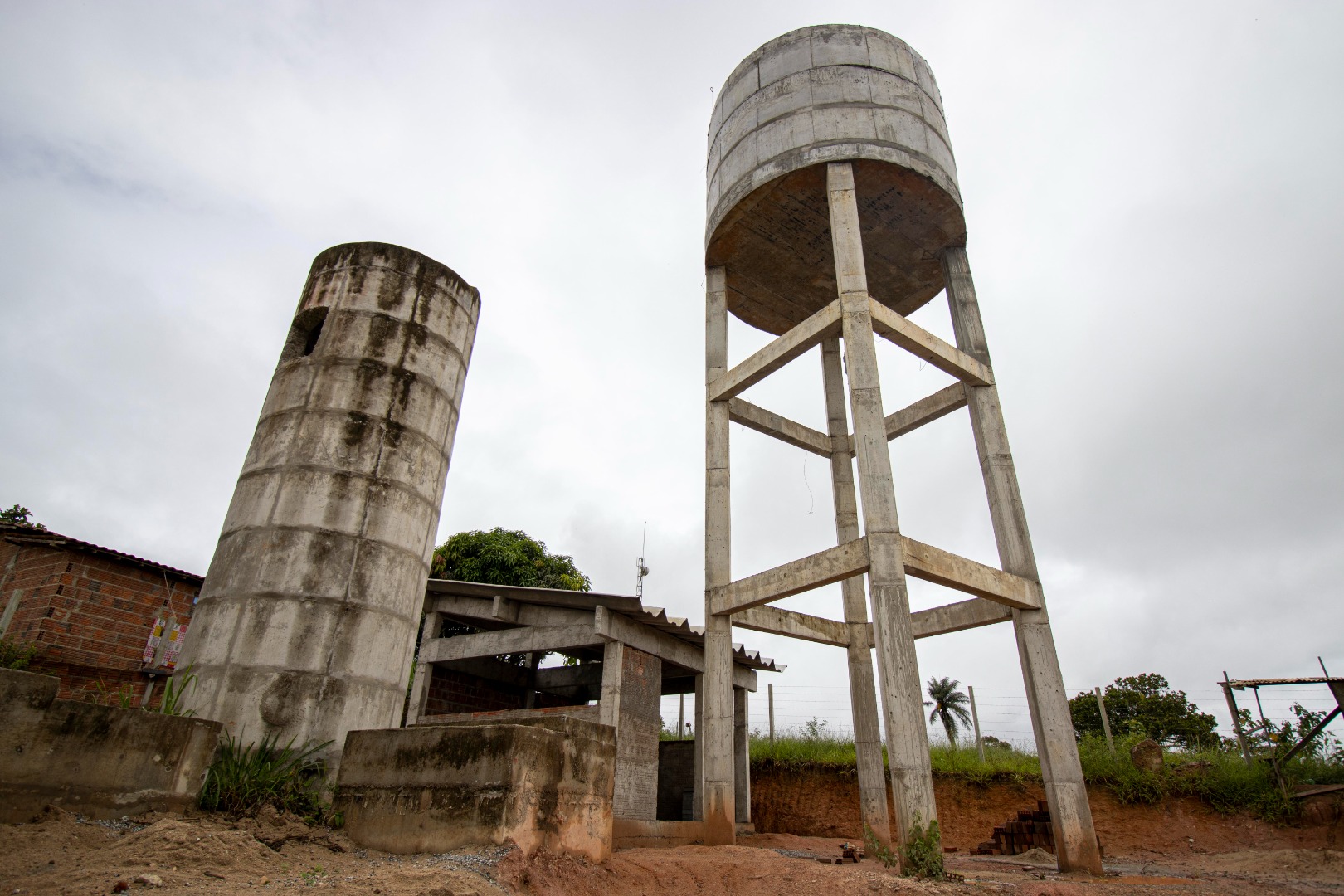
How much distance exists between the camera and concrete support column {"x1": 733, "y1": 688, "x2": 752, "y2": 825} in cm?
1414

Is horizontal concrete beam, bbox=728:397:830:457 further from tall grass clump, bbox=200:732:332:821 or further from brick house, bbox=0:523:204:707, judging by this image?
brick house, bbox=0:523:204:707

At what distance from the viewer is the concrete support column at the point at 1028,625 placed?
8.16 meters

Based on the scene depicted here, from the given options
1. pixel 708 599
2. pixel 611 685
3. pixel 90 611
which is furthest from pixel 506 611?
pixel 90 611

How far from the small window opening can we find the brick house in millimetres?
6396

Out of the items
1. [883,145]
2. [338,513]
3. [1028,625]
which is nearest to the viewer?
[338,513]

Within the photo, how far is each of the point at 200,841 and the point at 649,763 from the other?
8476 millimetres

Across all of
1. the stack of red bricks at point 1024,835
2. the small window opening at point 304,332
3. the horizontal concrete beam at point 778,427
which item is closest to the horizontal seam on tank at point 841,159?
the horizontal concrete beam at point 778,427

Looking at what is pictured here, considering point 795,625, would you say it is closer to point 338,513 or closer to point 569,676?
point 569,676

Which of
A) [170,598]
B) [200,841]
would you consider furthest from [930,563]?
[170,598]

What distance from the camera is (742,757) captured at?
47.3ft

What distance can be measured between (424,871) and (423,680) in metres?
9.11

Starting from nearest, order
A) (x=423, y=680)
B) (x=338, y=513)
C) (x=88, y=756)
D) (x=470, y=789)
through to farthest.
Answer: (x=88, y=756) → (x=470, y=789) → (x=338, y=513) → (x=423, y=680)

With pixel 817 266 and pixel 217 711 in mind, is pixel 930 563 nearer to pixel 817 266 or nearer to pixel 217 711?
pixel 817 266

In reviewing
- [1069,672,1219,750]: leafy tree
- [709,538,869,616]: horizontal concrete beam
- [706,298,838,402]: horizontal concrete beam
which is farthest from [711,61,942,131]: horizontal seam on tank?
[1069,672,1219,750]: leafy tree
